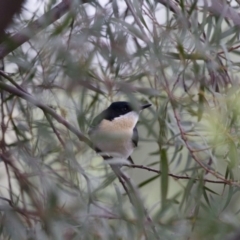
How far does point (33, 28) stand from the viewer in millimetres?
1079

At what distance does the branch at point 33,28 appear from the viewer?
102 cm

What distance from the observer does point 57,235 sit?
1.00m

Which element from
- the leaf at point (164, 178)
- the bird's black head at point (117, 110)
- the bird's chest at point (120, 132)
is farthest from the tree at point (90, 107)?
the bird's black head at point (117, 110)

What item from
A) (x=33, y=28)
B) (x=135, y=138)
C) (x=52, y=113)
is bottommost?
(x=135, y=138)

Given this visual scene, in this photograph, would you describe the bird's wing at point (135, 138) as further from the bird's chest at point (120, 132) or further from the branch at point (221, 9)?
the branch at point (221, 9)

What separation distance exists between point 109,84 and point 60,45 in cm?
14

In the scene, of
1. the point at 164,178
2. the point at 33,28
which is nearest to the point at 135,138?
the point at 33,28

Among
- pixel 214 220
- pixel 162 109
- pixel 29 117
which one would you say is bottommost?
pixel 214 220

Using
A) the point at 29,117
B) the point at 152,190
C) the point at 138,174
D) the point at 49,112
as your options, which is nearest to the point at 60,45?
the point at 49,112

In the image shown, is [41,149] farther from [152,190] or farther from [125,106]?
[125,106]

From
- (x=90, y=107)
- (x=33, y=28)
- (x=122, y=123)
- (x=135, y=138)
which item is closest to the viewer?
(x=33, y=28)

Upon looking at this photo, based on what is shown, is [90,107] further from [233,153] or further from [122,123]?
[122,123]

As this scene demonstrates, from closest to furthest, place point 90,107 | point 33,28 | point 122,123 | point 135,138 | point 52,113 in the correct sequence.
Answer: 1. point 33,28
2. point 52,113
3. point 90,107
4. point 135,138
5. point 122,123

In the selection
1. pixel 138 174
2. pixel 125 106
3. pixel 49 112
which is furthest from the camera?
pixel 125 106
